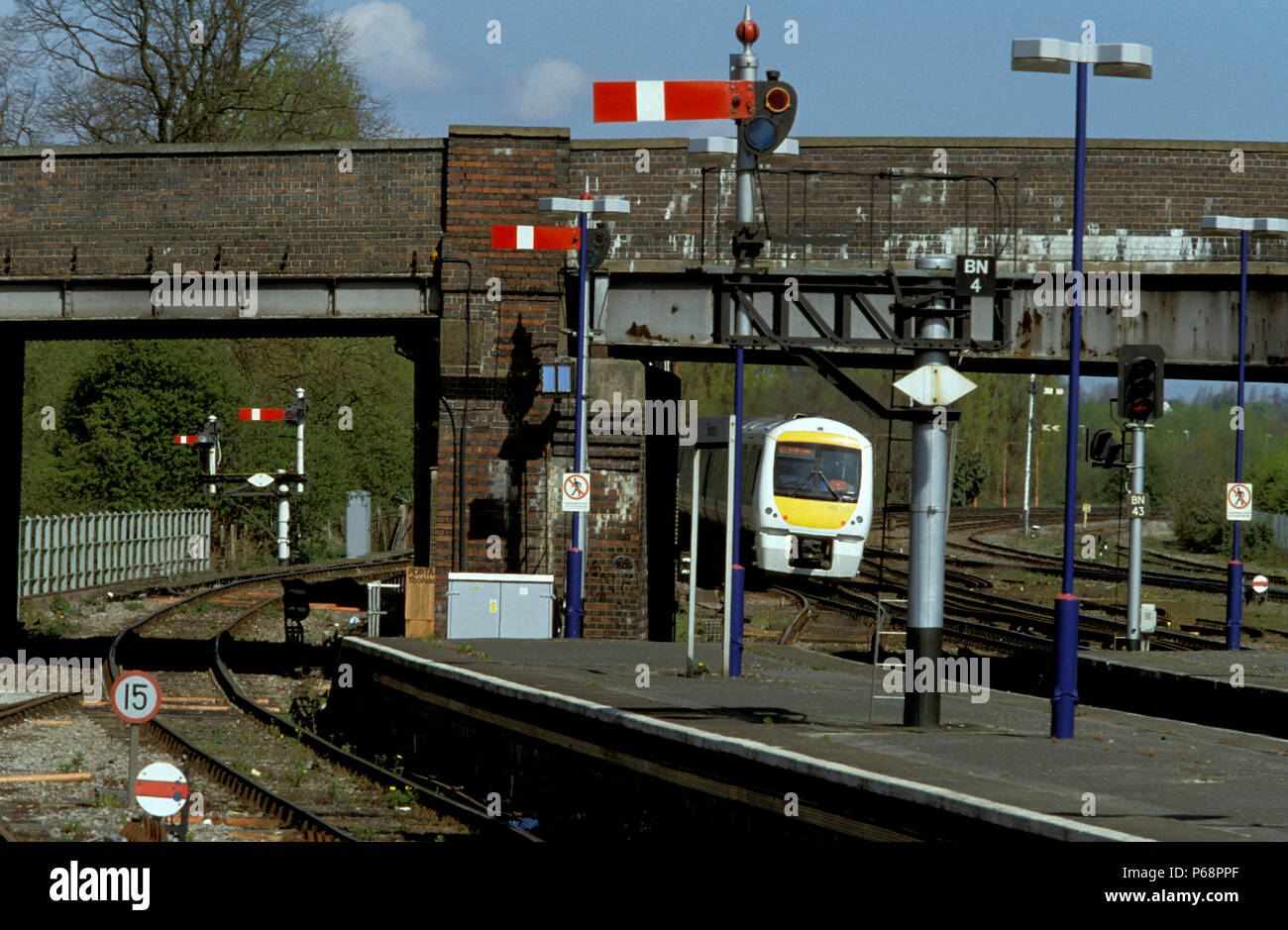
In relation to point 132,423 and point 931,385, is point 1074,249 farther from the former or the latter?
point 132,423

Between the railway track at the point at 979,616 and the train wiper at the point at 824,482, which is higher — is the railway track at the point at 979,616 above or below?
below

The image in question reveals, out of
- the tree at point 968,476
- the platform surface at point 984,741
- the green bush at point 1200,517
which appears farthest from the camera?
the tree at point 968,476

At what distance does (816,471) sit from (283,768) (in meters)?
15.2

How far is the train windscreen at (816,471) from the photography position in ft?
93.1

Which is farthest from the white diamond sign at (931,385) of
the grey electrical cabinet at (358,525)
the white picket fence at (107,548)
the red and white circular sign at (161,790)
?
the grey electrical cabinet at (358,525)

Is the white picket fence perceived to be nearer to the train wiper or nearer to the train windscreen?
the train windscreen

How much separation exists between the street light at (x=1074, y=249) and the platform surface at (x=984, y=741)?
432 mm

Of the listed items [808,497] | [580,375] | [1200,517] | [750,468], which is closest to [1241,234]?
[580,375]

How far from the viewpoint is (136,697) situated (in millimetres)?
10469

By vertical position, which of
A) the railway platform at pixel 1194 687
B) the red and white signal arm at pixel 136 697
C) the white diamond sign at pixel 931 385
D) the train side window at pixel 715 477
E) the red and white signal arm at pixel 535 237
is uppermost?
the red and white signal arm at pixel 535 237

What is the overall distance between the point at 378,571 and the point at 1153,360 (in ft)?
86.4

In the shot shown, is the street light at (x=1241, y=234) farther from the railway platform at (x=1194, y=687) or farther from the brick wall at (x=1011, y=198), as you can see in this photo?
the railway platform at (x=1194, y=687)
